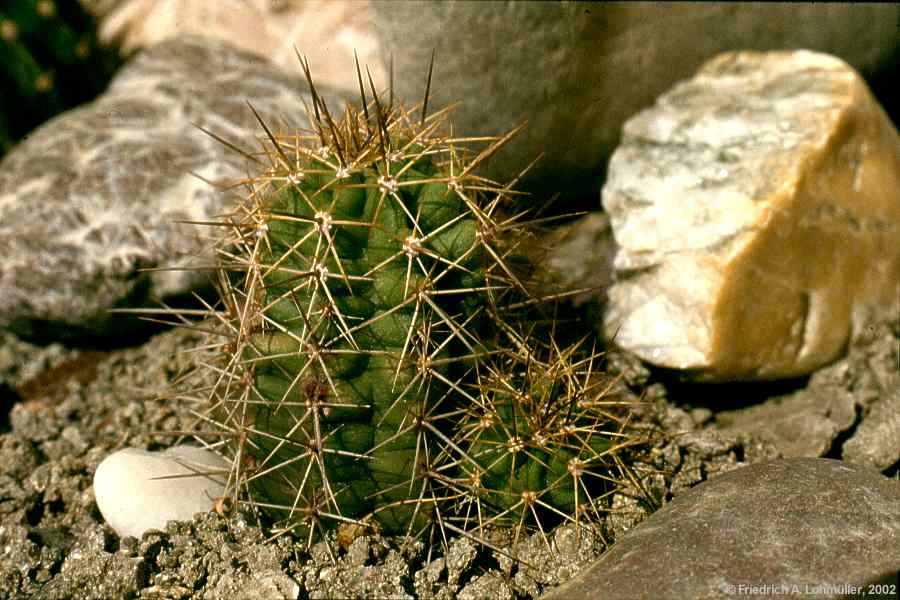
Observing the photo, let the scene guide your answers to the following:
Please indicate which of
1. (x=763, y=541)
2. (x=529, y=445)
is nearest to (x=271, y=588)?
(x=529, y=445)

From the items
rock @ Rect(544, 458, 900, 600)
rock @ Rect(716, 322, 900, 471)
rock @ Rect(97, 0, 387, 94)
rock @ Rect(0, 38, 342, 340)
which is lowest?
rock @ Rect(716, 322, 900, 471)

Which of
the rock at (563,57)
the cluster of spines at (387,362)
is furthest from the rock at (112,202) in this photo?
the cluster of spines at (387,362)

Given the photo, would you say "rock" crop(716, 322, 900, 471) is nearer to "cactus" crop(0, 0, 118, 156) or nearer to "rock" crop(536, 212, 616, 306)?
"rock" crop(536, 212, 616, 306)

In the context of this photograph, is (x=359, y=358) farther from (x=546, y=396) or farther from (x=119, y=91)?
(x=119, y=91)

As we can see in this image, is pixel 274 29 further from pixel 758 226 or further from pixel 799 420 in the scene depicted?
pixel 799 420

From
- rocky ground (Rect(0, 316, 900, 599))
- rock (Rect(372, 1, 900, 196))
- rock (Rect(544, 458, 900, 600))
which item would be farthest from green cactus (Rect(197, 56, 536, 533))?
rock (Rect(372, 1, 900, 196))
